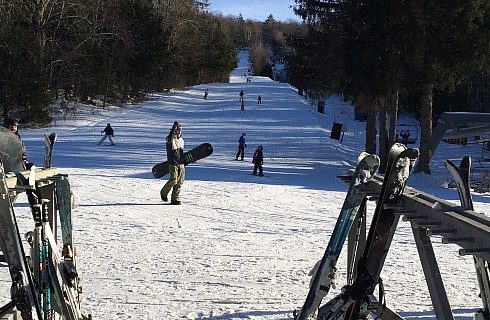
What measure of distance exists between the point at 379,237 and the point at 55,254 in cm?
225

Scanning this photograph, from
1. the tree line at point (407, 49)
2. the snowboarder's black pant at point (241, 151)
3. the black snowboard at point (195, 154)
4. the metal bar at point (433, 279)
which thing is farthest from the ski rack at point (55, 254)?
the tree line at point (407, 49)

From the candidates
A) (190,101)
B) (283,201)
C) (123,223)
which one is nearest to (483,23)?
(283,201)

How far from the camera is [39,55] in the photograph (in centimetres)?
3656

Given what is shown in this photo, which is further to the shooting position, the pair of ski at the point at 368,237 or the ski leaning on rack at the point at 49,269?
the ski leaning on rack at the point at 49,269

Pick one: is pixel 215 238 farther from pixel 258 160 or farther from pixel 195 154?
pixel 258 160

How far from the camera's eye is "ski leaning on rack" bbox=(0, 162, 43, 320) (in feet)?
11.9

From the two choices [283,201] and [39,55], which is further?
[39,55]

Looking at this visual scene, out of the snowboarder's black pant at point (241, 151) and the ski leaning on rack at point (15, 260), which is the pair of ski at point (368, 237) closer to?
the ski leaning on rack at point (15, 260)

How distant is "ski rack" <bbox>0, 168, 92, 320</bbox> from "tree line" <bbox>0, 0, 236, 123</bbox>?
31.1 metres

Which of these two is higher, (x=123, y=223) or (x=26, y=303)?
(x=26, y=303)

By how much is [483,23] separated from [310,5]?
974 cm

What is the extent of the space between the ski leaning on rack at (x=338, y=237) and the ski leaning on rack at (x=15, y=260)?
5.95 feet

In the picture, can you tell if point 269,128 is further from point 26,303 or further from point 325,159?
point 26,303

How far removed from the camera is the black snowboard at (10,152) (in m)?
4.16
